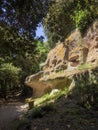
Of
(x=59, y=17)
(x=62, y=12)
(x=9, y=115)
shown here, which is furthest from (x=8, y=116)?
(x=62, y=12)

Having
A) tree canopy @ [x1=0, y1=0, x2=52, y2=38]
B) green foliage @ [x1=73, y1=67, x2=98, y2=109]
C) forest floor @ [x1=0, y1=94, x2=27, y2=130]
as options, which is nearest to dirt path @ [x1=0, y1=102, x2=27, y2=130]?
forest floor @ [x1=0, y1=94, x2=27, y2=130]

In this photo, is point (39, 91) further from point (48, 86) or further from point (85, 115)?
point (85, 115)

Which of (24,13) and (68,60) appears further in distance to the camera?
(68,60)

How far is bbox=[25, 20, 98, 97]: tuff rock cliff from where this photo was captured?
69.2 feet

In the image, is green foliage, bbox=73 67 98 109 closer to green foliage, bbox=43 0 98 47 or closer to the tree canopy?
green foliage, bbox=43 0 98 47

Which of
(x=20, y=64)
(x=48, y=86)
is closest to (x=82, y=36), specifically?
(x=48, y=86)

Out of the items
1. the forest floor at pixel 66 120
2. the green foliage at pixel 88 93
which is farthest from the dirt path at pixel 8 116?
the green foliage at pixel 88 93

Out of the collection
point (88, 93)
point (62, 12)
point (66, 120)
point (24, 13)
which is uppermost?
point (62, 12)

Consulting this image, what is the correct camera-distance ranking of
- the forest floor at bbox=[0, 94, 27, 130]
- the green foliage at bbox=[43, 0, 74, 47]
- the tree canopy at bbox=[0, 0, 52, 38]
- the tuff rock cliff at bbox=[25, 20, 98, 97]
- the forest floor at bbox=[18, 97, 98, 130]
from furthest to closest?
the tuff rock cliff at bbox=[25, 20, 98, 97], the green foliage at bbox=[43, 0, 74, 47], the forest floor at bbox=[0, 94, 27, 130], the tree canopy at bbox=[0, 0, 52, 38], the forest floor at bbox=[18, 97, 98, 130]

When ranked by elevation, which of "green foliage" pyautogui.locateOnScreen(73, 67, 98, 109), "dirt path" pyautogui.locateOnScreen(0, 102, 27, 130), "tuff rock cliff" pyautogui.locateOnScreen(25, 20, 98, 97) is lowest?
"dirt path" pyautogui.locateOnScreen(0, 102, 27, 130)

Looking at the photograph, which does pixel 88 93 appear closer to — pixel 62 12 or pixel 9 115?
pixel 62 12

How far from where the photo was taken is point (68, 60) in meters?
24.9

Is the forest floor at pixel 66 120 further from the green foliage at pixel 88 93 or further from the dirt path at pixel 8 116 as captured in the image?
the dirt path at pixel 8 116

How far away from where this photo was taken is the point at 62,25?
14.9 metres
